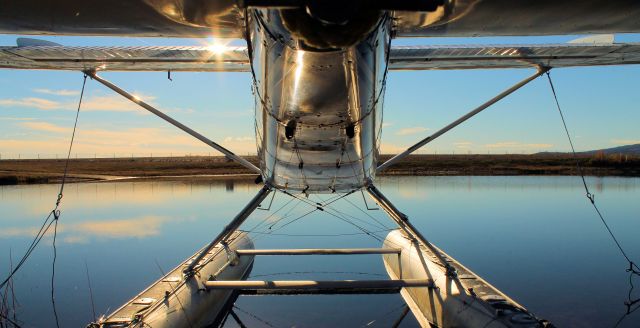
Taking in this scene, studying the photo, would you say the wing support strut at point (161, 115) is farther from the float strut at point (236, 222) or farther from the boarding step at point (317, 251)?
the boarding step at point (317, 251)

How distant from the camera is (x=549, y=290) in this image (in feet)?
25.9

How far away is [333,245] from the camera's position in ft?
39.3

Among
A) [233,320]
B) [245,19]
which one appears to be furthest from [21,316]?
[245,19]

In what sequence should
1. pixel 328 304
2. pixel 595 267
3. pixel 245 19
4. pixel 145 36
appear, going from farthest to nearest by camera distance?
pixel 595 267
pixel 328 304
pixel 145 36
pixel 245 19

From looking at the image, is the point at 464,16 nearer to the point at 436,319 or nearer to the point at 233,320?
the point at 436,319

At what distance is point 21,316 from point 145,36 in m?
5.42

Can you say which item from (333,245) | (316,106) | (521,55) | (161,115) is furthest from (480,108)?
(333,245)

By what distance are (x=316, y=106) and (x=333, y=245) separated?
28.1ft

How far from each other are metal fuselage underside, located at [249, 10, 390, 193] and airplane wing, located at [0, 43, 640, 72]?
5.06 feet

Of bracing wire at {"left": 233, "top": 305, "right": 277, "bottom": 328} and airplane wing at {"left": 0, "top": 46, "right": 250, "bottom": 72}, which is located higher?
airplane wing at {"left": 0, "top": 46, "right": 250, "bottom": 72}

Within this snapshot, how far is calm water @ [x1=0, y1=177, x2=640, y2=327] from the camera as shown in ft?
23.3

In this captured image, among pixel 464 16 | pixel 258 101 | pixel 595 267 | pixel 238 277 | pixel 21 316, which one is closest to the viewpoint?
pixel 464 16

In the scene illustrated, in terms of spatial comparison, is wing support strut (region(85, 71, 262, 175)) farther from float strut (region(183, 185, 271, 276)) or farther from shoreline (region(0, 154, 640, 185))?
shoreline (region(0, 154, 640, 185))

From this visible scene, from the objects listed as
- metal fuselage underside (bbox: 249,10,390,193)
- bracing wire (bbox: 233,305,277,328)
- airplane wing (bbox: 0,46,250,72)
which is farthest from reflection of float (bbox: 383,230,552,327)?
airplane wing (bbox: 0,46,250,72)
